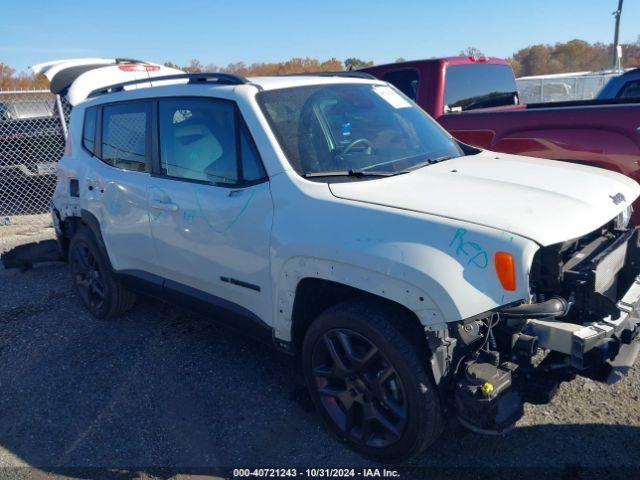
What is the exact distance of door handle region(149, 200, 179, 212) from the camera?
368cm

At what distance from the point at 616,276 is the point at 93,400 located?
3357 millimetres

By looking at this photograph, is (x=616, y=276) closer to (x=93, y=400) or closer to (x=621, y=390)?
(x=621, y=390)

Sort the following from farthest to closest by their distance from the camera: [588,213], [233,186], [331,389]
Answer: [233,186] < [331,389] < [588,213]

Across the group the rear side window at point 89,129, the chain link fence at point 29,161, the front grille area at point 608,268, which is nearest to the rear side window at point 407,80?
the rear side window at point 89,129

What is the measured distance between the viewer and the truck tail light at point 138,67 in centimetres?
815

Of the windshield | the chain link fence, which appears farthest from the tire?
the chain link fence

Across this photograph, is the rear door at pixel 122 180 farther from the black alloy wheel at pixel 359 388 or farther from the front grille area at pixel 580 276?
the front grille area at pixel 580 276

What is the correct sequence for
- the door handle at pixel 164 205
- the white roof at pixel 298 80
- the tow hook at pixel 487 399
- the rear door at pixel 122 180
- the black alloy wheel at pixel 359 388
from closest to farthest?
the tow hook at pixel 487 399
the black alloy wheel at pixel 359 388
the white roof at pixel 298 80
the door handle at pixel 164 205
the rear door at pixel 122 180

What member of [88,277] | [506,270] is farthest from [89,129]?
[506,270]

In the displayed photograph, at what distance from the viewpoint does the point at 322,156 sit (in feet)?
10.7

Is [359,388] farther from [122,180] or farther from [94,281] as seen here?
[94,281]

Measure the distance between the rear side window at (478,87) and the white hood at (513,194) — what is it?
2.62m

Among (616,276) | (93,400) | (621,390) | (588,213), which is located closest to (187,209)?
(93,400)

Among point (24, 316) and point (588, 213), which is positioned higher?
point (588, 213)
